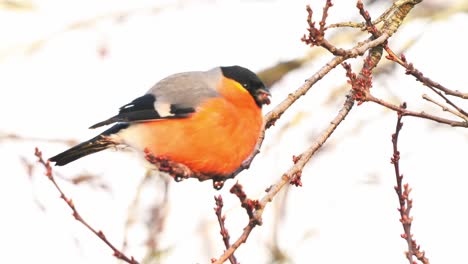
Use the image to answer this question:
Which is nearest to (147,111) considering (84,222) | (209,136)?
(209,136)

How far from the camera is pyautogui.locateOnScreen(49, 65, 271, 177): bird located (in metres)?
4.36

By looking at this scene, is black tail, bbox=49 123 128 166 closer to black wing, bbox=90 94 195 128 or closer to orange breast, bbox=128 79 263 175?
black wing, bbox=90 94 195 128

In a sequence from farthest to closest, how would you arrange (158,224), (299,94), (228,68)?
(158,224) < (228,68) < (299,94)

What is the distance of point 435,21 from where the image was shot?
6.52m

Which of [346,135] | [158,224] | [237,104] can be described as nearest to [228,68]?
[237,104]

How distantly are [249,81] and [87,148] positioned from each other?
1005 millimetres

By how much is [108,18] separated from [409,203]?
11.3ft

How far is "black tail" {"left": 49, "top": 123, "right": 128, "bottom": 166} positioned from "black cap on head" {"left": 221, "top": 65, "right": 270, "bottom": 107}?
0.70 meters

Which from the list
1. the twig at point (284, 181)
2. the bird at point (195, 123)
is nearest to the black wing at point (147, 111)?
the bird at point (195, 123)

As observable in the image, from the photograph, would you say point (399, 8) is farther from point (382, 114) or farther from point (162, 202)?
point (382, 114)

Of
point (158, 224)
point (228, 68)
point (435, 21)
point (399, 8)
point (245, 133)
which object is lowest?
point (158, 224)

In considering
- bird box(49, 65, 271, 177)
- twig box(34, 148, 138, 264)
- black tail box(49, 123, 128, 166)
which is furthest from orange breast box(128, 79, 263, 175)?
twig box(34, 148, 138, 264)

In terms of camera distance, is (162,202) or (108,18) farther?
(108,18)

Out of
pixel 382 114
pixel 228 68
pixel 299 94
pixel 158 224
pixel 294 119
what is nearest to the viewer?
pixel 299 94
